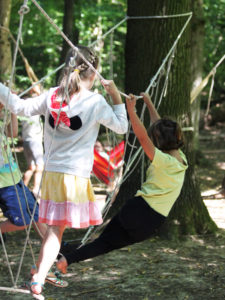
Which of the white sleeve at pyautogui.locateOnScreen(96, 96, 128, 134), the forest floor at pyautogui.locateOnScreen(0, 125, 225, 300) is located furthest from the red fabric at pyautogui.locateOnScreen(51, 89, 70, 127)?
the forest floor at pyautogui.locateOnScreen(0, 125, 225, 300)

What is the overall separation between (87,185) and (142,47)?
1721 mm

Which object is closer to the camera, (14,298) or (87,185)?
(87,185)

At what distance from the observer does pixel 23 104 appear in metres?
2.33

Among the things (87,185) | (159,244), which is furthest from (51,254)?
(159,244)

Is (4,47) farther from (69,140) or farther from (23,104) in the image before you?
(69,140)

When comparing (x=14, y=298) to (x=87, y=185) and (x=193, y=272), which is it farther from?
(x=193, y=272)

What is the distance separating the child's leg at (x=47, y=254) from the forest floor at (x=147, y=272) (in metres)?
0.60

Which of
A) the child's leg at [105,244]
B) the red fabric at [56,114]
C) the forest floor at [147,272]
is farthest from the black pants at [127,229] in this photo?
the red fabric at [56,114]

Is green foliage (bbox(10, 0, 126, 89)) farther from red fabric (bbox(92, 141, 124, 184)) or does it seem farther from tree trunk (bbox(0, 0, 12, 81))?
red fabric (bbox(92, 141, 124, 184))

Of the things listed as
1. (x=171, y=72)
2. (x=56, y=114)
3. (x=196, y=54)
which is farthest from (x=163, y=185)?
(x=196, y=54)

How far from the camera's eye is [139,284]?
295 centimetres

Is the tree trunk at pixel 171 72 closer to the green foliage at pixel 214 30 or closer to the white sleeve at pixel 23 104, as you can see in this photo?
the white sleeve at pixel 23 104

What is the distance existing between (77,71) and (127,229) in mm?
862

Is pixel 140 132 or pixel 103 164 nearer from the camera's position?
pixel 140 132
